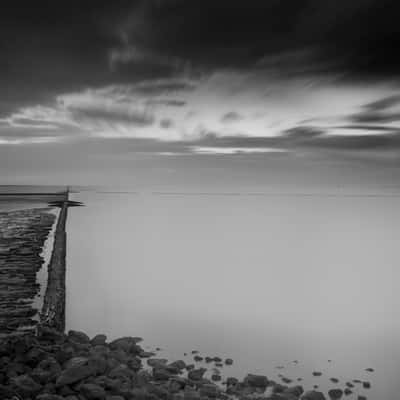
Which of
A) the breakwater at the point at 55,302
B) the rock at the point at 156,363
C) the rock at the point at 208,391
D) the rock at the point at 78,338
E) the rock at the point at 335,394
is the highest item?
the breakwater at the point at 55,302

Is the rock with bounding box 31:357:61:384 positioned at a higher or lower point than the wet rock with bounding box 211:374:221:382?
higher

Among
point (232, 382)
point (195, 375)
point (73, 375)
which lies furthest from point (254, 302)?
point (73, 375)

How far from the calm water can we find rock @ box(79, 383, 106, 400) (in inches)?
95.4

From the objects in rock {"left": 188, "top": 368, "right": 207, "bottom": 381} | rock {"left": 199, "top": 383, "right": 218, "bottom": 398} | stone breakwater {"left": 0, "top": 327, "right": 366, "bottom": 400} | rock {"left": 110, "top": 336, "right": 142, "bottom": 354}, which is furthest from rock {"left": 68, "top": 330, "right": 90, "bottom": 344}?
rock {"left": 199, "top": 383, "right": 218, "bottom": 398}

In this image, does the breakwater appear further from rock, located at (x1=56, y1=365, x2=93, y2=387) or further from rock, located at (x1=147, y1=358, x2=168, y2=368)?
rock, located at (x1=56, y1=365, x2=93, y2=387)

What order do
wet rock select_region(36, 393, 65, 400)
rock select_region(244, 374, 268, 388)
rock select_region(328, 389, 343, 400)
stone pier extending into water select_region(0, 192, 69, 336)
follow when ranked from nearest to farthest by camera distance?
wet rock select_region(36, 393, 65, 400) < rock select_region(328, 389, 343, 400) < rock select_region(244, 374, 268, 388) < stone pier extending into water select_region(0, 192, 69, 336)

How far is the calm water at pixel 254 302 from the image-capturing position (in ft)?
24.3

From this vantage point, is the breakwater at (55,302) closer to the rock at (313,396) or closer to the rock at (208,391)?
the rock at (208,391)

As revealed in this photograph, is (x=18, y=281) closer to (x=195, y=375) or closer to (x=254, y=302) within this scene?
(x=195, y=375)

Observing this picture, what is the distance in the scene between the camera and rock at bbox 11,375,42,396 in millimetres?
4531

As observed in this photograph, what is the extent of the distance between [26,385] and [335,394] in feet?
13.1

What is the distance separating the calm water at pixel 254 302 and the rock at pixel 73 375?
2.35 meters

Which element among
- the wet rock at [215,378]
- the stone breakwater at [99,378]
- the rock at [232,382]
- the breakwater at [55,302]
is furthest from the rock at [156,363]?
the breakwater at [55,302]

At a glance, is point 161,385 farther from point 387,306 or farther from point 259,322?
point 387,306
